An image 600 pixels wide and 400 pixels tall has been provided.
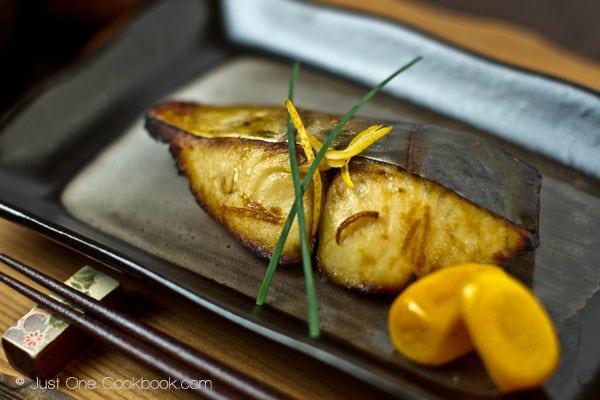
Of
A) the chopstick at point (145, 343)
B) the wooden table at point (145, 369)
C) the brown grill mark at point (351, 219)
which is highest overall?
the brown grill mark at point (351, 219)

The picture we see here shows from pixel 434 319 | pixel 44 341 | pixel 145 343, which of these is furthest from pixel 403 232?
pixel 44 341

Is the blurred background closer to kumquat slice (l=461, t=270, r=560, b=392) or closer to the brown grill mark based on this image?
the brown grill mark

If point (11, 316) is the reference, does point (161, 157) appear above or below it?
above

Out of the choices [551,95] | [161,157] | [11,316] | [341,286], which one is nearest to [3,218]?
[11,316]

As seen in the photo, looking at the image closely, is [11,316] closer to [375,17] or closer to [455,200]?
[455,200]

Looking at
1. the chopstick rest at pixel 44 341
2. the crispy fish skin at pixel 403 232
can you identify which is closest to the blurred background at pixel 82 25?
the crispy fish skin at pixel 403 232

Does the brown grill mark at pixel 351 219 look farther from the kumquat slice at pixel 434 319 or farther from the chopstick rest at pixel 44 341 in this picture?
the chopstick rest at pixel 44 341
